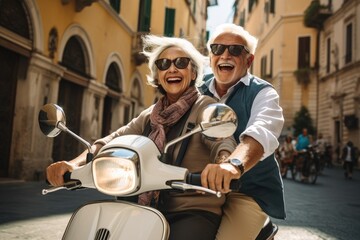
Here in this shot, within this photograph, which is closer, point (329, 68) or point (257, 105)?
point (257, 105)

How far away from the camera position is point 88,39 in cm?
1148

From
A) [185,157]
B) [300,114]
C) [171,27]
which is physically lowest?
[185,157]

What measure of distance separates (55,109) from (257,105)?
0.96m


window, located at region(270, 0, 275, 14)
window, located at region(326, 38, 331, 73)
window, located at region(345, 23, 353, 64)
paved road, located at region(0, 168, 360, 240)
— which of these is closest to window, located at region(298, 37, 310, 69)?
window, located at region(326, 38, 331, 73)

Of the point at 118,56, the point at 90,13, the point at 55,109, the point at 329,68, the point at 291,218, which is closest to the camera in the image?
the point at 55,109

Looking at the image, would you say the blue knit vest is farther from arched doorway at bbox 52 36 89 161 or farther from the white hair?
arched doorway at bbox 52 36 89 161

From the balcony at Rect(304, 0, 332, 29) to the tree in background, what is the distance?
5497 millimetres

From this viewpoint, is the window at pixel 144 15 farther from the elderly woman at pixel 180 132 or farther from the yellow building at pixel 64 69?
the elderly woman at pixel 180 132

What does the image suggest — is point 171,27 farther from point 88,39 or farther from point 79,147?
point 79,147

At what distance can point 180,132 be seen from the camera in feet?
6.19

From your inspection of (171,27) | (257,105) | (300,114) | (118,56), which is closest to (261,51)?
(300,114)

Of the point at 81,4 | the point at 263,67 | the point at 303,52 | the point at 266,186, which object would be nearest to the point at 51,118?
the point at 266,186

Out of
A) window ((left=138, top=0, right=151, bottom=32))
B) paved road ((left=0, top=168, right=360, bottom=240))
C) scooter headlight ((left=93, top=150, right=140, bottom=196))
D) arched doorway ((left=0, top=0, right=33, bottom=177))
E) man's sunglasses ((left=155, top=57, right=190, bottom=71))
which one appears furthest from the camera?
window ((left=138, top=0, right=151, bottom=32))

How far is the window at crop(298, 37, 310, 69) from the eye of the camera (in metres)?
28.2
